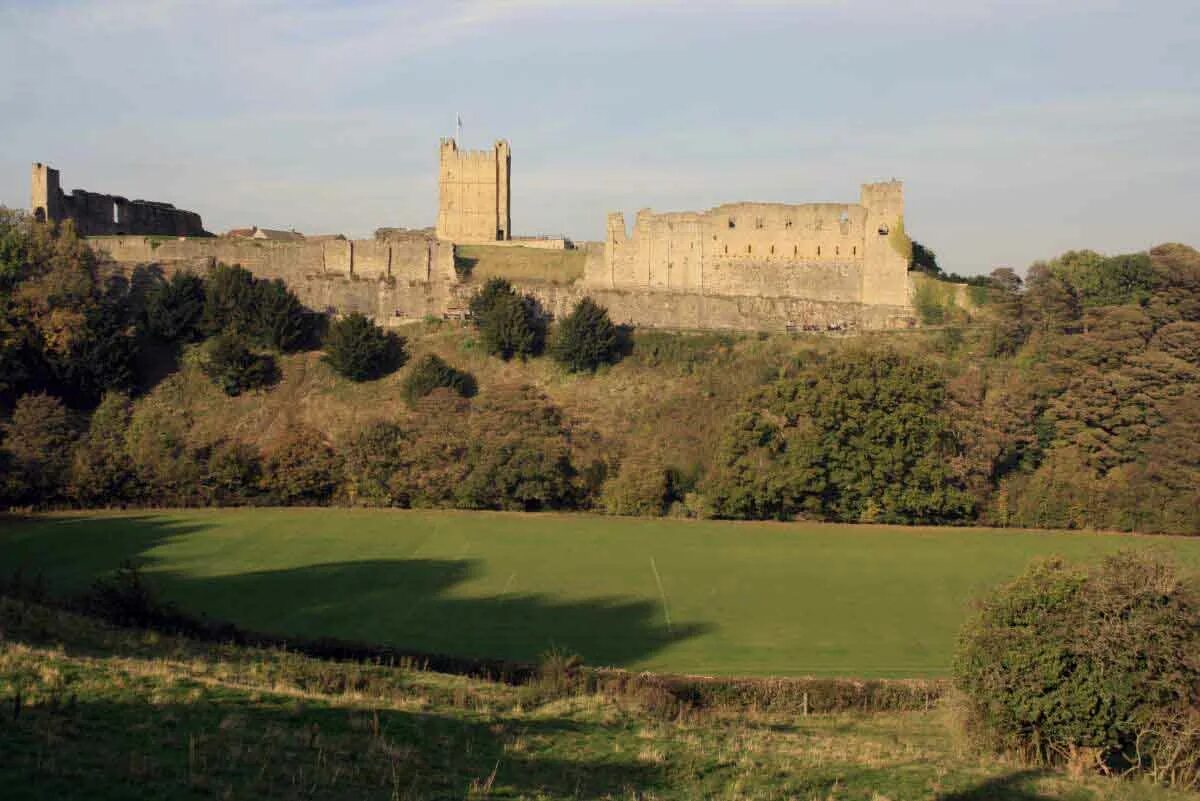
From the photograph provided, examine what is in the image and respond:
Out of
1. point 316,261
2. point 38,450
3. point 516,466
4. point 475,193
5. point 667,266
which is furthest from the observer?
point 475,193

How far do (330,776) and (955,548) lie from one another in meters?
20.5

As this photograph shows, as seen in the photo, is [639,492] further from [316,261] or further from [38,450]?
[316,261]

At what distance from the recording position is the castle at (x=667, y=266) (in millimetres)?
39812

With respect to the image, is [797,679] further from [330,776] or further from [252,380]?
[252,380]

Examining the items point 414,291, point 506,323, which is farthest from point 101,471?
point 414,291

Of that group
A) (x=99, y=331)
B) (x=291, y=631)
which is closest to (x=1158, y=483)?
(x=291, y=631)

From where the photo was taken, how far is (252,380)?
120 feet

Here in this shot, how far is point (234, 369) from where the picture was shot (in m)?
36.2

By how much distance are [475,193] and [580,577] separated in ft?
121

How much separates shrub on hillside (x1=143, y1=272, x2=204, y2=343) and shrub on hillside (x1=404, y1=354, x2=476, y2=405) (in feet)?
24.7

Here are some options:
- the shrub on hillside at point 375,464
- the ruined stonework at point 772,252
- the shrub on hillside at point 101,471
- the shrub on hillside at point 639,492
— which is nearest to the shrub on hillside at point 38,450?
the shrub on hillside at point 101,471

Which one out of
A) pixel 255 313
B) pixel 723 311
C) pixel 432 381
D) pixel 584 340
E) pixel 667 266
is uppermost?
pixel 667 266

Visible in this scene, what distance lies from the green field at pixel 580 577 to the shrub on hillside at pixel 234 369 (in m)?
6.62

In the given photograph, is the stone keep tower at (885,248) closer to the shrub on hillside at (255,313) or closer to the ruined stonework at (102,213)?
the shrub on hillside at (255,313)
